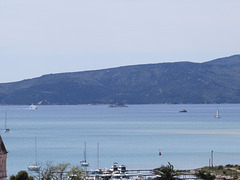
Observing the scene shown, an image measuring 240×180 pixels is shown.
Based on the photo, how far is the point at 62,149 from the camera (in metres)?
114

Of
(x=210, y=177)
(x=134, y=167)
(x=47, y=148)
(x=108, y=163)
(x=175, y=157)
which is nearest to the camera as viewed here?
(x=210, y=177)

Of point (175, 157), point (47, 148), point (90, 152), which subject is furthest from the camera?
point (47, 148)

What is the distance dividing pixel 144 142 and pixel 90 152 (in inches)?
791

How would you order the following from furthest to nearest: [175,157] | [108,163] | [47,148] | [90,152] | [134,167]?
1. [47,148]
2. [90,152]
3. [175,157]
4. [108,163]
5. [134,167]

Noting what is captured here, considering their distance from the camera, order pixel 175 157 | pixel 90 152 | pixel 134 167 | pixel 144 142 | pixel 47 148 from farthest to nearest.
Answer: pixel 144 142, pixel 47 148, pixel 90 152, pixel 175 157, pixel 134 167

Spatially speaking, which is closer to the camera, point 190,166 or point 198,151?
point 190,166

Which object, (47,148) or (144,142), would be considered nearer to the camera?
(47,148)

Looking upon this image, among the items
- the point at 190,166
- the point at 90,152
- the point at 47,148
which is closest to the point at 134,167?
the point at 190,166

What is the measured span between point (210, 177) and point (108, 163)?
3271cm

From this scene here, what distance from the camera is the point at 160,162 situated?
9400cm

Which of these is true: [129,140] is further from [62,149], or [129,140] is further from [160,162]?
[160,162]

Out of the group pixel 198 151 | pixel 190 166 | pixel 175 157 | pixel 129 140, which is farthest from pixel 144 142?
pixel 190 166

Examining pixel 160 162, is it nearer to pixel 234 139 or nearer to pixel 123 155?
pixel 123 155

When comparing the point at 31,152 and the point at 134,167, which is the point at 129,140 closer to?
the point at 31,152
